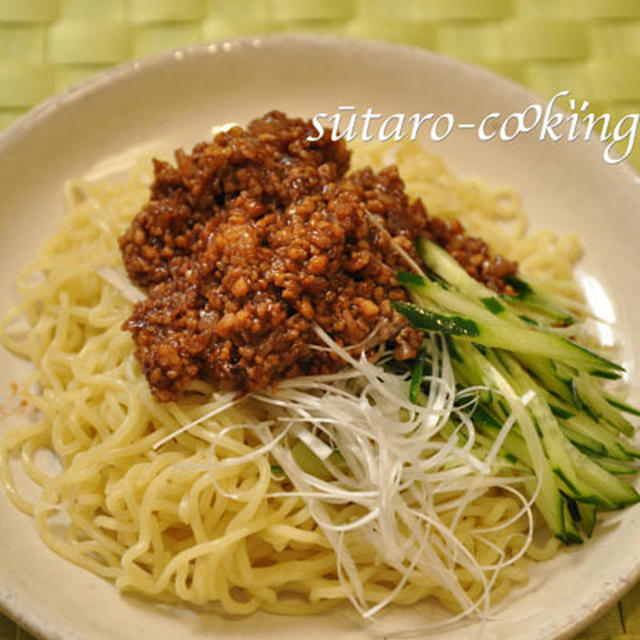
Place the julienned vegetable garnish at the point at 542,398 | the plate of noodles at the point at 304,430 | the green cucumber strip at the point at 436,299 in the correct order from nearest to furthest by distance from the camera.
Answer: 1. the plate of noodles at the point at 304,430
2. the julienned vegetable garnish at the point at 542,398
3. the green cucumber strip at the point at 436,299

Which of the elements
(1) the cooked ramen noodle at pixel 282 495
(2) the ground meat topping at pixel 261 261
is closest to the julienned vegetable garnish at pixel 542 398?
(1) the cooked ramen noodle at pixel 282 495

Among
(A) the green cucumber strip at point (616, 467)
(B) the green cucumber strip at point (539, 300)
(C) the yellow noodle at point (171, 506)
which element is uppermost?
(B) the green cucumber strip at point (539, 300)

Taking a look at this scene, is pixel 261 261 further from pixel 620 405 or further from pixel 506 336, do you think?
pixel 620 405

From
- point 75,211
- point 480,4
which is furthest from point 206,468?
point 480,4

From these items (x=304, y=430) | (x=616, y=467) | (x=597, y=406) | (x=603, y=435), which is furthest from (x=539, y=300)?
(x=304, y=430)

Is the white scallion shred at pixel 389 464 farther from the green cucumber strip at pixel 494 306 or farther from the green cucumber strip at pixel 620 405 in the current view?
the green cucumber strip at pixel 620 405

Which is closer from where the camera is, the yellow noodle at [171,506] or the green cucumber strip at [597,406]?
the yellow noodle at [171,506]
